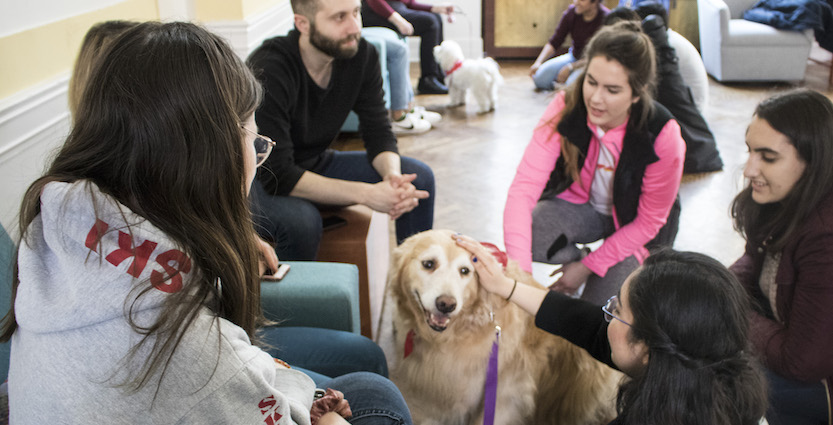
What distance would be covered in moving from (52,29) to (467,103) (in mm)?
3985

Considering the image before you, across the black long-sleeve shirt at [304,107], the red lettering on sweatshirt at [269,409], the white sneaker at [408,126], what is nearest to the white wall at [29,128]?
the black long-sleeve shirt at [304,107]

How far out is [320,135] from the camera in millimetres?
2455

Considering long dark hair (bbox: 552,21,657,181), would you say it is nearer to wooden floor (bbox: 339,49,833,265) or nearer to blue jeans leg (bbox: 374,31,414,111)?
wooden floor (bbox: 339,49,833,265)

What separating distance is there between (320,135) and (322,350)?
1105 millimetres

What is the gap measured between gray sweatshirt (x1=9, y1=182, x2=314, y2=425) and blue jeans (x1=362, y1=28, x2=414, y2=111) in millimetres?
3887

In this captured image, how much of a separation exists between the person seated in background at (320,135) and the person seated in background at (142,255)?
1136 millimetres

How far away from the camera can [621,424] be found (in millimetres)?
1279

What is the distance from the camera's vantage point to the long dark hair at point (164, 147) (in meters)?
0.83

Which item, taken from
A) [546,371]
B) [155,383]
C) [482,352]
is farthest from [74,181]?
[546,371]

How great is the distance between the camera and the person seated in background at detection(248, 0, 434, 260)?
2.14 meters

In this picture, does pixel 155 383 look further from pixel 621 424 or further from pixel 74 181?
pixel 621 424

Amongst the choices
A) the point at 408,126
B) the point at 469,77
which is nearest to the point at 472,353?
the point at 408,126

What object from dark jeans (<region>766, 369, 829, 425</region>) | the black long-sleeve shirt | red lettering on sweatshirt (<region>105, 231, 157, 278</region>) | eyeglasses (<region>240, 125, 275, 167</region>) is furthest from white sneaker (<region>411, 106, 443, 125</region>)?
red lettering on sweatshirt (<region>105, 231, 157, 278</region>)

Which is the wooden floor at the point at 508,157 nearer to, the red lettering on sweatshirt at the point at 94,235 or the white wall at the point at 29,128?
the white wall at the point at 29,128
